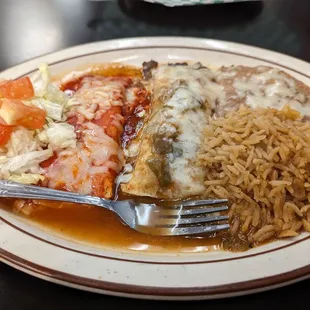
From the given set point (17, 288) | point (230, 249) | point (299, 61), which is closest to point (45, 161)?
point (17, 288)

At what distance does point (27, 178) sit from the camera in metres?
2.12

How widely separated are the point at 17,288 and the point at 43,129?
848mm

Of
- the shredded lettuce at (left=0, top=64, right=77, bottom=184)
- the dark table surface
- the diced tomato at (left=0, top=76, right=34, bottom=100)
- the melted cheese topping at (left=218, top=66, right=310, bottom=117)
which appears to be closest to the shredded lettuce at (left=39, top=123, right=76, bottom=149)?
the shredded lettuce at (left=0, top=64, right=77, bottom=184)

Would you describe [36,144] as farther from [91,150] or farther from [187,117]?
[187,117]

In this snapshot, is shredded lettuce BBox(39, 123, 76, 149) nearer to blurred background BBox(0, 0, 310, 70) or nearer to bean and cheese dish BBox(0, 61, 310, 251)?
bean and cheese dish BBox(0, 61, 310, 251)

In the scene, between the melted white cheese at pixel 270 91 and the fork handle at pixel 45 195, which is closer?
the fork handle at pixel 45 195

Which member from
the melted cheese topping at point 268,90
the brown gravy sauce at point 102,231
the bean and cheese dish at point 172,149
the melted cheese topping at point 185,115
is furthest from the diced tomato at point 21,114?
the melted cheese topping at point 268,90

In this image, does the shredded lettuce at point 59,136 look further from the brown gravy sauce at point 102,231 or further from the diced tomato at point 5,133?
the brown gravy sauce at point 102,231

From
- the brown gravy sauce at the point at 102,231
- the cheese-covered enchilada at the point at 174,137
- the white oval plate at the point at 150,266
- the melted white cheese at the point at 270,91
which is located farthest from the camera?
the melted white cheese at the point at 270,91

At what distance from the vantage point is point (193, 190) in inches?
79.7

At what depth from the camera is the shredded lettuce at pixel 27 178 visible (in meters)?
2.12

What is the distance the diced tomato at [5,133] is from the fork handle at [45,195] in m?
0.29

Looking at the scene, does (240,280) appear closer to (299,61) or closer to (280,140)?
(280,140)

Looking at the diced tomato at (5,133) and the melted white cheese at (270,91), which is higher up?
the melted white cheese at (270,91)
